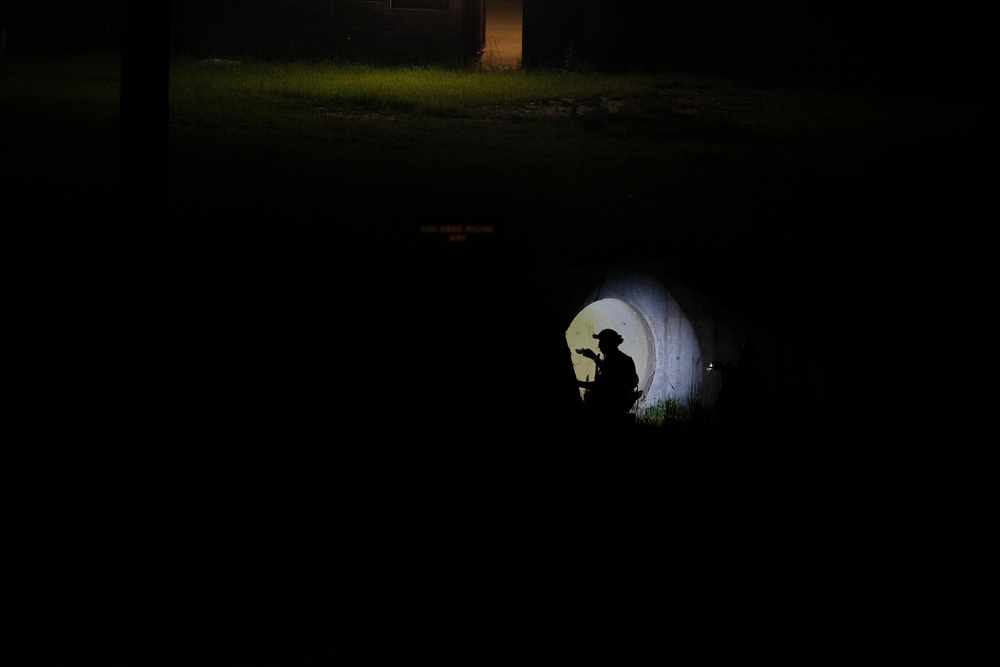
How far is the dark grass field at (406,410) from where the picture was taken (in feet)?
16.9

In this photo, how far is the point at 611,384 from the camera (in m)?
8.44

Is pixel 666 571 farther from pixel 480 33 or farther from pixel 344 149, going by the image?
pixel 480 33

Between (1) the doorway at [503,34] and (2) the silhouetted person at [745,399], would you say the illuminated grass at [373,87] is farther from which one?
(2) the silhouetted person at [745,399]

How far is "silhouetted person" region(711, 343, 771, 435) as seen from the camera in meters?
8.30

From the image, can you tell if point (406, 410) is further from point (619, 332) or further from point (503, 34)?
point (503, 34)

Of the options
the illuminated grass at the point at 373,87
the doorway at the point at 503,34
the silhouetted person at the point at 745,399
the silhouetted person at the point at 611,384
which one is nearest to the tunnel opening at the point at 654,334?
the silhouetted person at the point at 611,384

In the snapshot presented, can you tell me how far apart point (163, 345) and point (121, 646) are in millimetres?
3505

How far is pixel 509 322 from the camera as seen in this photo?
8398 mm

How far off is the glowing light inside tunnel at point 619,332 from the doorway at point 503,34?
1155cm

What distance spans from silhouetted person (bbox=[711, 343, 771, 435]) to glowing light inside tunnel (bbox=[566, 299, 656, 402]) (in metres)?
1.28

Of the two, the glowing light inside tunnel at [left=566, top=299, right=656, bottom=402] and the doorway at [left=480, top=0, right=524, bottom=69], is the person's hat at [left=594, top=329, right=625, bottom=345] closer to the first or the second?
the glowing light inside tunnel at [left=566, top=299, right=656, bottom=402]

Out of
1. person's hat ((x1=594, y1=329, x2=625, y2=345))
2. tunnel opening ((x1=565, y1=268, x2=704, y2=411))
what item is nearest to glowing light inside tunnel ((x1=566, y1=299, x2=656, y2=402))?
tunnel opening ((x1=565, y1=268, x2=704, y2=411))

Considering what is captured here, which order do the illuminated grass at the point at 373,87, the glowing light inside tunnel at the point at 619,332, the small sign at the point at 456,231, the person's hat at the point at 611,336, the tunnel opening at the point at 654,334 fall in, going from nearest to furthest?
the small sign at the point at 456,231, the person's hat at the point at 611,336, the tunnel opening at the point at 654,334, the glowing light inside tunnel at the point at 619,332, the illuminated grass at the point at 373,87

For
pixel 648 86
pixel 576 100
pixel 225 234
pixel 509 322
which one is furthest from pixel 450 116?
pixel 509 322
